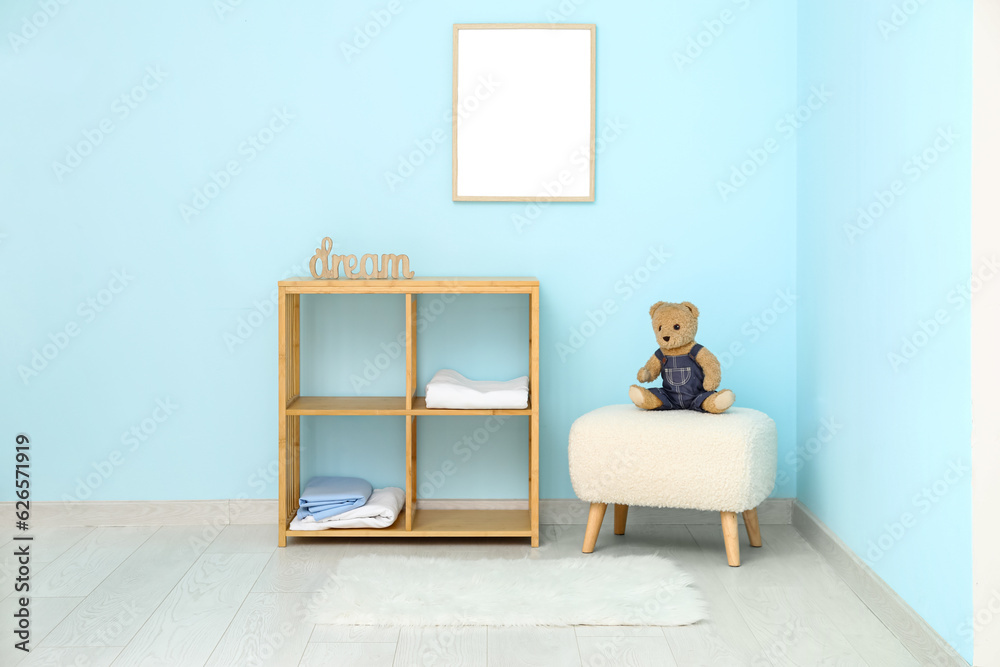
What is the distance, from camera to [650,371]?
2539mm

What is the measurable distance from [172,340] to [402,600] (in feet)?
4.20

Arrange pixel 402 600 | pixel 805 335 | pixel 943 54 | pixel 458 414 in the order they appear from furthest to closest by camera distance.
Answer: pixel 805 335 → pixel 458 414 → pixel 402 600 → pixel 943 54

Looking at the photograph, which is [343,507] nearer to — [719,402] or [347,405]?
[347,405]

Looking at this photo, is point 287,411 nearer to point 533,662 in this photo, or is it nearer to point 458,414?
point 458,414

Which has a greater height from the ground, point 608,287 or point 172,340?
point 608,287

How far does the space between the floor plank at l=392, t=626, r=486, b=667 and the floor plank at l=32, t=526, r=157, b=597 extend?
923 mm

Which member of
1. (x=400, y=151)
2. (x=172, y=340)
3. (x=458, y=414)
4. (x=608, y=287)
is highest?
(x=400, y=151)

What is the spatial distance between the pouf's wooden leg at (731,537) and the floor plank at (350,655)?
102 cm

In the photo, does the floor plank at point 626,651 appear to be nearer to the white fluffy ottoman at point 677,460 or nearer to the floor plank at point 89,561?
the white fluffy ottoman at point 677,460

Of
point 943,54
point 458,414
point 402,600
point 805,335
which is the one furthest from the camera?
point 805,335

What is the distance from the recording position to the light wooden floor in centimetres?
177

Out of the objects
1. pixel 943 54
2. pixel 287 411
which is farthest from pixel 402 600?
pixel 943 54

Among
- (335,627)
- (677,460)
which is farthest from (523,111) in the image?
(335,627)

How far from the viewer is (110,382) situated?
9.04 ft
